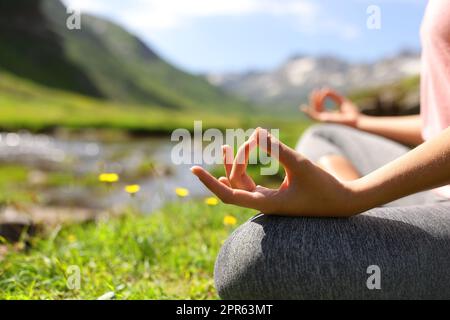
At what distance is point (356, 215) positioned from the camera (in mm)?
1977

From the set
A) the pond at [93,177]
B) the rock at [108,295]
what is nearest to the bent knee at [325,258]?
the rock at [108,295]

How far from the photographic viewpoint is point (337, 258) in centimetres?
185

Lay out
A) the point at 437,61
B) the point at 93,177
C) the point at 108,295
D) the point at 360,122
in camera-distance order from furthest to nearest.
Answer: the point at 93,177, the point at 360,122, the point at 108,295, the point at 437,61

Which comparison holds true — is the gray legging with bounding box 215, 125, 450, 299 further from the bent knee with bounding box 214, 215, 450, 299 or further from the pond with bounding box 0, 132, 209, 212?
the pond with bounding box 0, 132, 209, 212

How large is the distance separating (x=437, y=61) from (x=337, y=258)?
1.22 metres

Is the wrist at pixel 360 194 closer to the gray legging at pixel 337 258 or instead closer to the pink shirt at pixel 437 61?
the gray legging at pixel 337 258

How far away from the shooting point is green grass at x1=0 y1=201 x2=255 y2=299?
3162 millimetres

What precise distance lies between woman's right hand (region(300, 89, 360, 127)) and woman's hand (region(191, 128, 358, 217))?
234cm

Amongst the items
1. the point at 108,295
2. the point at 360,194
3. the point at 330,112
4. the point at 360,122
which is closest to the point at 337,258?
the point at 360,194

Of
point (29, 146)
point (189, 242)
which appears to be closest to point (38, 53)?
point (29, 146)

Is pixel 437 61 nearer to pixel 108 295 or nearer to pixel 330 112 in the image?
pixel 330 112

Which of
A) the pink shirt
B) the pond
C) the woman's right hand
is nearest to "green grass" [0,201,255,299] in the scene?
the pond

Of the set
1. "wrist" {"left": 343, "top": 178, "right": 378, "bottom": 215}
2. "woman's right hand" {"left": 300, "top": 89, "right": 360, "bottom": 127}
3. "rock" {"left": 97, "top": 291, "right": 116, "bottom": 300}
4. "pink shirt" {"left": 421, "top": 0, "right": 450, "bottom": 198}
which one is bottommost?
"rock" {"left": 97, "top": 291, "right": 116, "bottom": 300}

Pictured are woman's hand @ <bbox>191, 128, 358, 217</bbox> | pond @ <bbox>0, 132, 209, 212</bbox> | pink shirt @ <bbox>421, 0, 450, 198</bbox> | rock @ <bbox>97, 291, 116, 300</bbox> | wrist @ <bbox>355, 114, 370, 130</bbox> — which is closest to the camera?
woman's hand @ <bbox>191, 128, 358, 217</bbox>
